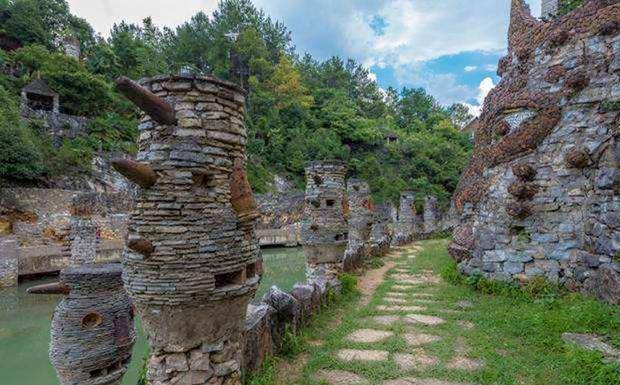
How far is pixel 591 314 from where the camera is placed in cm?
491

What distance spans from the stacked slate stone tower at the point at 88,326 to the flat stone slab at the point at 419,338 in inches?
140

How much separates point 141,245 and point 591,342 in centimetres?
486

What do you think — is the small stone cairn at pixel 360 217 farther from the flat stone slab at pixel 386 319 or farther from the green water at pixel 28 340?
the flat stone slab at pixel 386 319

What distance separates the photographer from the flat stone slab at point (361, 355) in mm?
4513

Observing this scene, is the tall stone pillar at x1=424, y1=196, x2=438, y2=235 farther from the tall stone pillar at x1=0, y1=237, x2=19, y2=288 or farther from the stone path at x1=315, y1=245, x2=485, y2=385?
the tall stone pillar at x1=0, y1=237, x2=19, y2=288

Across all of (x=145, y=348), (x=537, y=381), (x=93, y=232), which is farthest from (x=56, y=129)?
(x=537, y=381)

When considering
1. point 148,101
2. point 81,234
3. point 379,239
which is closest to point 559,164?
point 148,101

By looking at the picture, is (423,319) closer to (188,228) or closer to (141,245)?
(188,228)

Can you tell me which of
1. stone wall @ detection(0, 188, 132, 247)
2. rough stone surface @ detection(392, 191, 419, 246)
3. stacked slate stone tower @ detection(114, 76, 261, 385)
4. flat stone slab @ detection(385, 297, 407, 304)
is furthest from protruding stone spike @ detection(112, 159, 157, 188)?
rough stone surface @ detection(392, 191, 419, 246)

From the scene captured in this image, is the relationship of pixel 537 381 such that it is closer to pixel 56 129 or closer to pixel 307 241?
pixel 307 241

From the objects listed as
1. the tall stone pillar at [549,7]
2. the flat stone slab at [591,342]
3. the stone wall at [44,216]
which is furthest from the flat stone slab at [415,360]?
the stone wall at [44,216]

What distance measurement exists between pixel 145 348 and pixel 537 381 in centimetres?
746

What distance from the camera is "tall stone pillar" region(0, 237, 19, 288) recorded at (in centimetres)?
1212

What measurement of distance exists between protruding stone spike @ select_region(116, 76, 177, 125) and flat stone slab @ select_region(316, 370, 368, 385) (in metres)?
3.11
